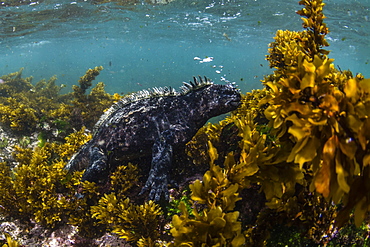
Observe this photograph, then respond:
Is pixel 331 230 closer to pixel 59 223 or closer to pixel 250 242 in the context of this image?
pixel 250 242

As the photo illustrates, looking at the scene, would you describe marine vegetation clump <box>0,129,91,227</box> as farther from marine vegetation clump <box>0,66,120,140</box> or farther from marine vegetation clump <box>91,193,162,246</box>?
marine vegetation clump <box>0,66,120,140</box>

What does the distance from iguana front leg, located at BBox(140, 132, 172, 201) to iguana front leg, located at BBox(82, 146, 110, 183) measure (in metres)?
1.12

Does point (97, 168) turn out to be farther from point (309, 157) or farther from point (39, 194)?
point (309, 157)

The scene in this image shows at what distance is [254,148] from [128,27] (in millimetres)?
35901

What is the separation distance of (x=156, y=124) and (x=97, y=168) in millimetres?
1415

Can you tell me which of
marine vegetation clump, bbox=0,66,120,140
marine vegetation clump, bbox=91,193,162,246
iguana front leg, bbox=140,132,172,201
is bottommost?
marine vegetation clump, bbox=0,66,120,140

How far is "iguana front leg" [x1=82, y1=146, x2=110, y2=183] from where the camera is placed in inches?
163

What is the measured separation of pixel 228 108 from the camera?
14.5 feet

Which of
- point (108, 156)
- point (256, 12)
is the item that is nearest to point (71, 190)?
point (108, 156)

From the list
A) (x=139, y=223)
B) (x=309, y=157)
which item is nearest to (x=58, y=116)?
(x=139, y=223)

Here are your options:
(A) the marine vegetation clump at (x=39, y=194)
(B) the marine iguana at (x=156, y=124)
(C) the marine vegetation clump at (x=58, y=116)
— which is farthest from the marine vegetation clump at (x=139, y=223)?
(C) the marine vegetation clump at (x=58, y=116)

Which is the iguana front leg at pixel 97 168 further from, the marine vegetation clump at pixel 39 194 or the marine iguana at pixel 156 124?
the marine vegetation clump at pixel 39 194

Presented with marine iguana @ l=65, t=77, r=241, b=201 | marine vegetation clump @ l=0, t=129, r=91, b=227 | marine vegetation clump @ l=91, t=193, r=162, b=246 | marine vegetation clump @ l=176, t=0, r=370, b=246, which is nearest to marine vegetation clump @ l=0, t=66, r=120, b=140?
marine vegetation clump @ l=0, t=129, r=91, b=227

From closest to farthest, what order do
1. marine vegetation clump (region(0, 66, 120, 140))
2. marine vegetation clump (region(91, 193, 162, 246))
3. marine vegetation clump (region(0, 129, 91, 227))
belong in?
marine vegetation clump (region(91, 193, 162, 246)) → marine vegetation clump (region(0, 129, 91, 227)) → marine vegetation clump (region(0, 66, 120, 140))
